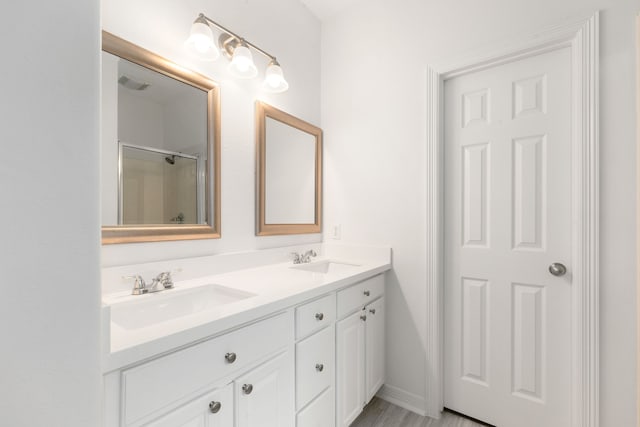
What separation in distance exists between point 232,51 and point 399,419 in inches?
89.3

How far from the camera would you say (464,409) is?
1.71 metres

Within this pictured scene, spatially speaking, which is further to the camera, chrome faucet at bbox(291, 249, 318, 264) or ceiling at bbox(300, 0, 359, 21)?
ceiling at bbox(300, 0, 359, 21)

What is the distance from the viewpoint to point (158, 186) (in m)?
1.29

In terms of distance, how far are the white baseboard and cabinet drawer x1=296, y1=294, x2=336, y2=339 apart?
35.0 inches

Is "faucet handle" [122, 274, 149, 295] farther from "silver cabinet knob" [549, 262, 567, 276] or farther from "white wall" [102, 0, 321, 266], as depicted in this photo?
"silver cabinet knob" [549, 262, 567, 276]

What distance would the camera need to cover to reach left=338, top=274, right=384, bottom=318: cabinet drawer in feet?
4.77

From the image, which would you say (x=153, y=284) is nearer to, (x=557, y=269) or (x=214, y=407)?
(x=214, y=407)

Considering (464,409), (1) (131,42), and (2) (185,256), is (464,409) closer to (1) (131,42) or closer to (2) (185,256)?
(2) (185,256)

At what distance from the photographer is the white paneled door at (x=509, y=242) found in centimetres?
145

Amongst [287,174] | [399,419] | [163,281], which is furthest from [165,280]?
[399,419]

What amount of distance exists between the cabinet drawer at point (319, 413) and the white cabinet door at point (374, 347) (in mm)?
360

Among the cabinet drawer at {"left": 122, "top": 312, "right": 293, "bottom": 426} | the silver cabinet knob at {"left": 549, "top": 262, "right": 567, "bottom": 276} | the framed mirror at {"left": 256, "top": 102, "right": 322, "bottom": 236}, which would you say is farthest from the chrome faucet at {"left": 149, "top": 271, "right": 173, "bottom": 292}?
the silver cabinet knob at {"left": 549, "top": 262, "right": 567, "bottom": 276}

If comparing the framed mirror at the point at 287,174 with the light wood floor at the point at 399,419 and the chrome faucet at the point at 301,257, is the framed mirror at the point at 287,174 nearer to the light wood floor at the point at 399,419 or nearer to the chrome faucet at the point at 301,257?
Result: the chrome faucet at the point at 301,257

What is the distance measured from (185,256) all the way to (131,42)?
932 millimetres
